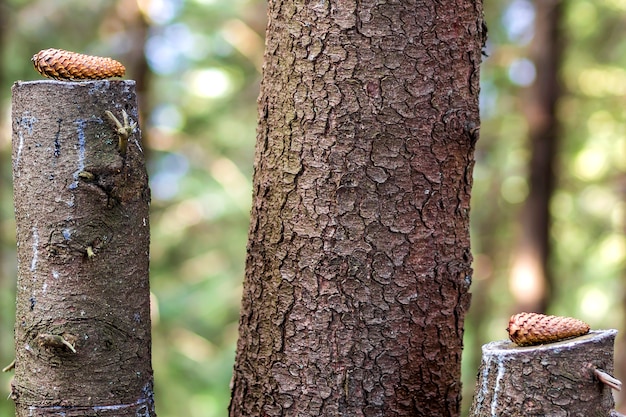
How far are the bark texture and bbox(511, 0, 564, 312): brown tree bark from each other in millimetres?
4376

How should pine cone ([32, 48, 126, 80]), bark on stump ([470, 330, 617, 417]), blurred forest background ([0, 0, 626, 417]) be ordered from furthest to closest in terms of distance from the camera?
1. blurred forest background ([0, 0, 626, 417])
2. pine cone ([32, 48, 126, 80])
3. bark on stump ([470, 330, 617, 417])

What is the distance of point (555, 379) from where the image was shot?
1.32 metres

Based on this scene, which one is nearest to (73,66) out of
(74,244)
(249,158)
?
(74,244)

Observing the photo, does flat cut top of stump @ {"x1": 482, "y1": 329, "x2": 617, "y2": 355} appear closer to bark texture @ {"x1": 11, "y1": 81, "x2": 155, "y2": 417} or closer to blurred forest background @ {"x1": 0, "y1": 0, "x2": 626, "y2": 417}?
bark texture @ {"x1": 11, "y1": 81, "x2": 155, "y2": 417}

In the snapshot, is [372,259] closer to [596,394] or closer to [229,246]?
[596,394]

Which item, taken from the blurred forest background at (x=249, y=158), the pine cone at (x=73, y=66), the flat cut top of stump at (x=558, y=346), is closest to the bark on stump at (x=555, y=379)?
the flat cut top of stump at (x=558, y=346)

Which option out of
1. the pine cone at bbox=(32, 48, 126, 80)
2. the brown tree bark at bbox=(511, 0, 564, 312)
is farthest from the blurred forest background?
the pine cone at bbox=(32, 48, 126, 80)

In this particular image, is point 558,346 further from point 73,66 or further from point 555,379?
point 73,66

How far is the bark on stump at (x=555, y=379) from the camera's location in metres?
1.32

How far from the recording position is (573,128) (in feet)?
21.8

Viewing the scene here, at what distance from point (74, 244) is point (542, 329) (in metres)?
0.95

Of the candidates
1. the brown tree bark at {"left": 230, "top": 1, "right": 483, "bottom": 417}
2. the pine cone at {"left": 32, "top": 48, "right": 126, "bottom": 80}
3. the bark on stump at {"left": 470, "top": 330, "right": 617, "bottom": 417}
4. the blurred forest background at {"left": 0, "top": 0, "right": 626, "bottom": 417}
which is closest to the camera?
the bark on stump at {"left": 470, "top": 330, "right": 617, "bottom": 417}

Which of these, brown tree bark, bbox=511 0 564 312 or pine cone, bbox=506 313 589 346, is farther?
brown tree bark, bbox=511 0 564 312

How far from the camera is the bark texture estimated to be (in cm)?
139
